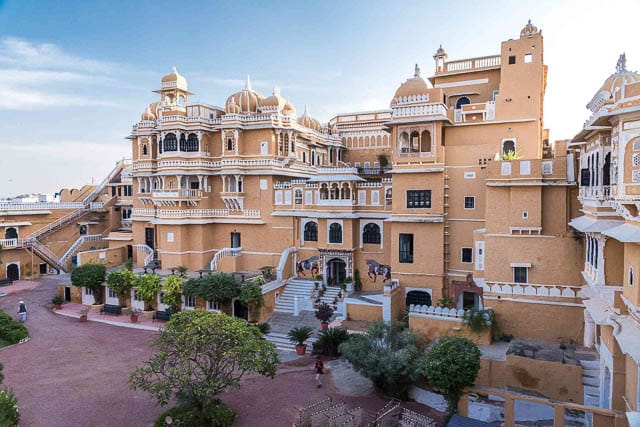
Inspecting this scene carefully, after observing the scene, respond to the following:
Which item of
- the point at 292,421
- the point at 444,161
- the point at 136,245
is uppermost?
the point at 444,161

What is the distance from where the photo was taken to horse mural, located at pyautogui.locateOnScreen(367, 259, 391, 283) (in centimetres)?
2536

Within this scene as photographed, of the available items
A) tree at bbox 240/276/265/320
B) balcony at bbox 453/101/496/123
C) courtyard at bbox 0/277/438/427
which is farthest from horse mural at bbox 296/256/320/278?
balcony at bbox 453/101/496/123

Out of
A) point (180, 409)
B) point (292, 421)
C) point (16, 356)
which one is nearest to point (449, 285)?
point (292, 421)

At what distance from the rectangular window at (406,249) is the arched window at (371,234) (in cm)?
328

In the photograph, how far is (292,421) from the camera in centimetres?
1383

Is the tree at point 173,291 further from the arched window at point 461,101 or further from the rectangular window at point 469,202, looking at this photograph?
the arched window at point 461,101

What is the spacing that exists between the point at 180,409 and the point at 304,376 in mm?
5179

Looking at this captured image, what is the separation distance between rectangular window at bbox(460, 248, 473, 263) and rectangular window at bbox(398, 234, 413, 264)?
2.57m

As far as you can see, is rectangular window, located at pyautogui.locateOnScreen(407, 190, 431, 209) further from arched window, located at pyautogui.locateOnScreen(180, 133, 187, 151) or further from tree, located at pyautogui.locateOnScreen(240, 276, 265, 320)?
arched window, located at pyautogui.locateOnScreen(180, 133, 187, 151)

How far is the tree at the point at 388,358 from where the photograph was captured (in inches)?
569

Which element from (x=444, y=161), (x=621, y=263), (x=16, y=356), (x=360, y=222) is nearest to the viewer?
(x=621, y=263)

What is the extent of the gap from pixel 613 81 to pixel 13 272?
3954 cm

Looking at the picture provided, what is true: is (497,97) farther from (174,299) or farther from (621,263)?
(174,299)

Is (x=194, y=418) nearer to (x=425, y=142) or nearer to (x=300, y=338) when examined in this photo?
(x=300, y=338)
